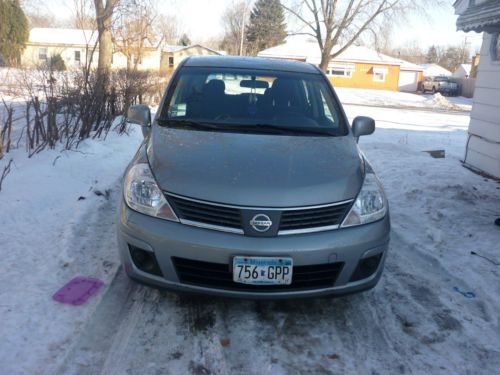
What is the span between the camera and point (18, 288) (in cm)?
349

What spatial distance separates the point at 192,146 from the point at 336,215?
1.18 m

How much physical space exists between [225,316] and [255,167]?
1.03 m

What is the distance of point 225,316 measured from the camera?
11.0ft

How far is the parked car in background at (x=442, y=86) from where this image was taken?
46188 millimetres

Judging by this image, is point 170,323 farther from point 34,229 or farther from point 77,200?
point 77,200

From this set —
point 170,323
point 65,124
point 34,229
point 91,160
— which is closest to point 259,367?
point 170,323

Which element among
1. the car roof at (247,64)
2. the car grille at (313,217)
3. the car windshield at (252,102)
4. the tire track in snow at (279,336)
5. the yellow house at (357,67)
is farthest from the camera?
the yellow house at (357,67)

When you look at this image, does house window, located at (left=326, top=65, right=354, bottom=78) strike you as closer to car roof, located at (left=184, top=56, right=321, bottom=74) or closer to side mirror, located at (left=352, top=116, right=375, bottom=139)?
car roof, located at (left=184, top=56, right=321, bottom=74)

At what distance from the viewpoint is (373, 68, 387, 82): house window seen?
163ft

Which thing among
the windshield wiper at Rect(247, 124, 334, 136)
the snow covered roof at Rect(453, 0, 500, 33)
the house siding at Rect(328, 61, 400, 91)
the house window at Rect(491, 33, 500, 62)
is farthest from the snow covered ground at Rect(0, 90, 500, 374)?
the house siding at Rect(328, 61, 400, 91)

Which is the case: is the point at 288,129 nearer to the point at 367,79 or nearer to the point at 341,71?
the point at 341,71

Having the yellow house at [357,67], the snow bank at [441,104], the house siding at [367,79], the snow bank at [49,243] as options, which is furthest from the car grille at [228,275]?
the house siding at [367,79]

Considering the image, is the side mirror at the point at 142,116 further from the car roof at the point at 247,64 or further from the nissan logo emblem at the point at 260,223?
the nissan logo emblem at the point at 260,223

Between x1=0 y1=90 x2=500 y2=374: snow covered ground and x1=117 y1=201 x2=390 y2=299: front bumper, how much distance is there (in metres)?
0.30
